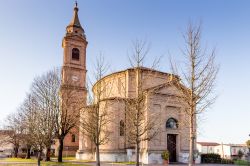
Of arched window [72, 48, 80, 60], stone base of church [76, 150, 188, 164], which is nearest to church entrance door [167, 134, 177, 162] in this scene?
stone base of church [76, 150, 188, 164]

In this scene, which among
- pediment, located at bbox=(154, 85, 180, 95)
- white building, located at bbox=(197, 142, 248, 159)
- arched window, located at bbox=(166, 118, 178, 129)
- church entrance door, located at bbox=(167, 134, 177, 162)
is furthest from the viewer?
white building, located at bbox=(197, 142, 248, 159)

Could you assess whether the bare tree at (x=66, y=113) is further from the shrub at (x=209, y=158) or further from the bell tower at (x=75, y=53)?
the shrub at (x=209, y=158)

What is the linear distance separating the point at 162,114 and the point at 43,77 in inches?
681

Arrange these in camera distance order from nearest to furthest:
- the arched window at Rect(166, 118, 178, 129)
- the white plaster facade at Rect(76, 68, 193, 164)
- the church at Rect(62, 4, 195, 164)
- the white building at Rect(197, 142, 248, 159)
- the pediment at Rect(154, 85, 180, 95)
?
the church at Rect(62, 4, 195, 164), the white plaster facade at Rect(76, 68, 193, 164), the pediment at Rect(154, 85, 180, 95), the arched window at Rect(166, 118, 178, 129), the white building at Rect(197, 142, 248, 159)

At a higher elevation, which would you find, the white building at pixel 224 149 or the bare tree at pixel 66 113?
the bare tree at pixel 66 113

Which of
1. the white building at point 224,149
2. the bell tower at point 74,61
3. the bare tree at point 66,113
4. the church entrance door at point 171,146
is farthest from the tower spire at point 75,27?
the white building at point 224,149

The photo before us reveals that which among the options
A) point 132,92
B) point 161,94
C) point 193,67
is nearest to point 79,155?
point 132,92

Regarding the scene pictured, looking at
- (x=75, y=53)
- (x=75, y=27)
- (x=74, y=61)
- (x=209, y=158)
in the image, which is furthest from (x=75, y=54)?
(x=209, y=158)

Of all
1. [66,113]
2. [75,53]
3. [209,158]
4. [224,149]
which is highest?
[75,53]

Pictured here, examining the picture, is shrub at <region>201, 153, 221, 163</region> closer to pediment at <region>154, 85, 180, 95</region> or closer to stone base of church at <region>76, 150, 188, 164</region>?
stone base of church at <region>76, 150, 188, 164</region>

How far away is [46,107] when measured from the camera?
34.4 meters

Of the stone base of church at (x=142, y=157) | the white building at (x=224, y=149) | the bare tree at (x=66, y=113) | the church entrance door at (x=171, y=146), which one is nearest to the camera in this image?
the stone base of church at (x=142, y=157)

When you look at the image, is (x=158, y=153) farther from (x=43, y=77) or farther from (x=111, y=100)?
(x=43, y=77)

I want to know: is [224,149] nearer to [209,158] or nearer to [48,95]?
[209,158]
